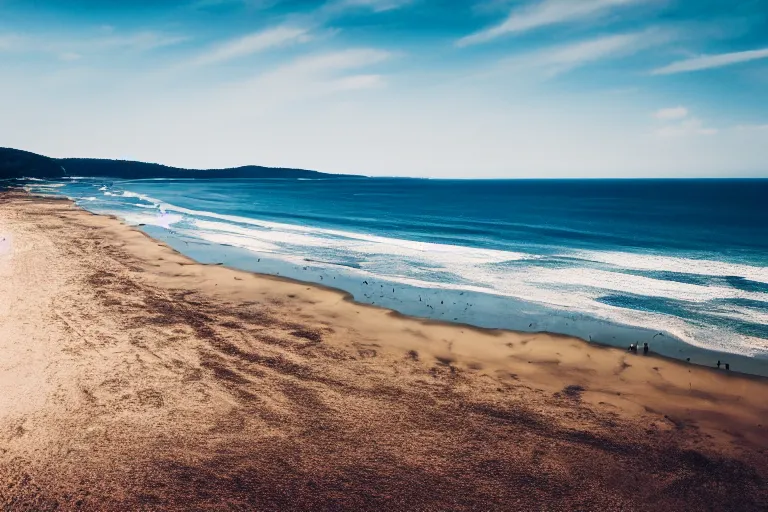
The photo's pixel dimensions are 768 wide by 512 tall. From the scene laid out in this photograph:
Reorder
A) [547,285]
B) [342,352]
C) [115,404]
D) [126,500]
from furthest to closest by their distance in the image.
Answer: [547,285], [342,352], [115,404], [126,500]

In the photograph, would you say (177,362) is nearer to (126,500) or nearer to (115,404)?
(115,404)

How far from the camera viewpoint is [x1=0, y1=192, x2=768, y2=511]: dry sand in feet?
27.5

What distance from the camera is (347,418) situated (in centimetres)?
1073

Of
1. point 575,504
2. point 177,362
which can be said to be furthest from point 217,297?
point 575,504

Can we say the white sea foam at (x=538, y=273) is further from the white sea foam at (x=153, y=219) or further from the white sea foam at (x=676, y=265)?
the white sea foam at (x=153, y=219)

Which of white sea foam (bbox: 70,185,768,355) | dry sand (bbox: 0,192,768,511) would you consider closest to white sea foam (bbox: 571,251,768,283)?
white sea foam (bbox: 70,185,768,355)

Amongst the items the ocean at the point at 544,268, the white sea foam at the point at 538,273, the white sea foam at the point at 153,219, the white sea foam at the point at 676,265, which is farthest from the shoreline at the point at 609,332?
the white sea foam at the point at 153,219

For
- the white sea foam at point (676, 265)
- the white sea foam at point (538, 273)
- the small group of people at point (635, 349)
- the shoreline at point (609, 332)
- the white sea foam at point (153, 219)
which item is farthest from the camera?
the white sea foam at point (153, 219)

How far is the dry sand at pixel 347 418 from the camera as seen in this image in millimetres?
8383

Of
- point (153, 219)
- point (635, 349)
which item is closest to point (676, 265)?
point (635, 349)

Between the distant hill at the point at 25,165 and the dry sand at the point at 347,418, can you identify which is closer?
the dry sand at the point at 347,418

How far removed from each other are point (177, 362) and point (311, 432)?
5768 millimetres

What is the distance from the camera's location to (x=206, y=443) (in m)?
9.62

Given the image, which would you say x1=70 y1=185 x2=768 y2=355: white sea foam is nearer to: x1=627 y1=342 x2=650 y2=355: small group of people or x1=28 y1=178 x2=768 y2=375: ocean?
x1=28 y1=178 x2=768 y2=375: ocean
